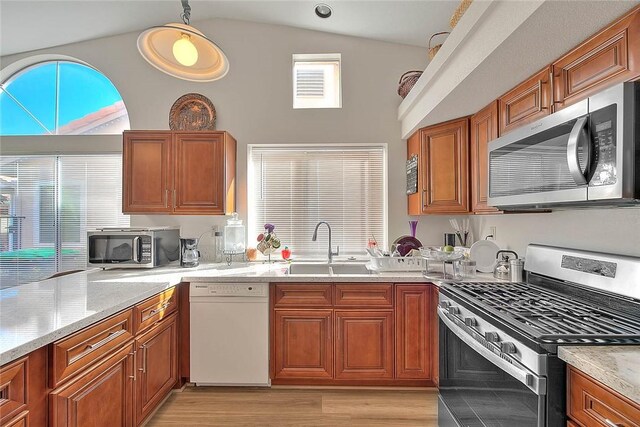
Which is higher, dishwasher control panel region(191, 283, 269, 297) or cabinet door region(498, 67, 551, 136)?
cabinet door region(498, 67, 551, 136)

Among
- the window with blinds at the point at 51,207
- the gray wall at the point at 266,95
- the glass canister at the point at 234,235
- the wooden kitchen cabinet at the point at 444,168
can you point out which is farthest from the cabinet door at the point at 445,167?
the window with blinds at the point at 51,207

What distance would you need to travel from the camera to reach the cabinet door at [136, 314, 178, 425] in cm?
182

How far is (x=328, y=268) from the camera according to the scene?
116 inches

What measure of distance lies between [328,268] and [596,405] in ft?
7.15

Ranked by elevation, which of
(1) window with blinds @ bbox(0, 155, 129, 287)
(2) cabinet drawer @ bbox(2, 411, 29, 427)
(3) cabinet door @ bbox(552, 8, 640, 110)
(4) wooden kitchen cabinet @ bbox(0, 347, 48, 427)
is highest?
(3) cabinet door @ bbox(552, 8, 640, 110)

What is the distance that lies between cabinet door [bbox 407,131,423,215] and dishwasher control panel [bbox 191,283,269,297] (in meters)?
1.48

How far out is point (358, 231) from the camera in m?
3.12

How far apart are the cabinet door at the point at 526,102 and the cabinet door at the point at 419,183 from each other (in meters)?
0.80

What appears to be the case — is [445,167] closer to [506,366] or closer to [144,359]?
[506,366]

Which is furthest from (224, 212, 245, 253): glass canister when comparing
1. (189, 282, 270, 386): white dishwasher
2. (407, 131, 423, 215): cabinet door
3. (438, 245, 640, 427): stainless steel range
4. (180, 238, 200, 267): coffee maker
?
(438, 245, 640, 427): stainless steel range

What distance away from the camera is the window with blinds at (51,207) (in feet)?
10.1

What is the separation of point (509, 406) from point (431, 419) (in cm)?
105

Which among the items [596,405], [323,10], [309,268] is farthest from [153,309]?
[323,10]

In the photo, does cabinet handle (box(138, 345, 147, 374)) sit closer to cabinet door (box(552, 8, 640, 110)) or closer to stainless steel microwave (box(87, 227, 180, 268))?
stainless steel microwave (box(87, 227, 180, 268))
